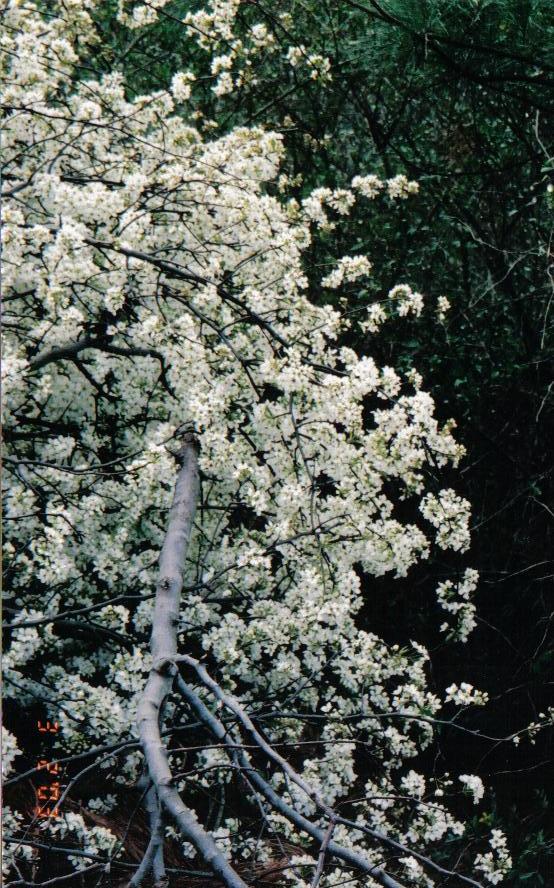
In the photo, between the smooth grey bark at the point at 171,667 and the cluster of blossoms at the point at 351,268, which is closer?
the smooth grey bark at the point at 171,667

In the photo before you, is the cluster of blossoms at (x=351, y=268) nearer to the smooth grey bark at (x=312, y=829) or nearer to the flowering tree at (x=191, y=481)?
the flowering tree at (x=191, y=481)

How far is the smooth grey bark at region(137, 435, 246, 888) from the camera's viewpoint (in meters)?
1.80

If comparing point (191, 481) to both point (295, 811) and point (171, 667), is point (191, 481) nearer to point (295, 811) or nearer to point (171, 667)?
point (171, 667)

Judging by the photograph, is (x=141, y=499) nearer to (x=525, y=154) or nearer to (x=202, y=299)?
(x=202, y=299)

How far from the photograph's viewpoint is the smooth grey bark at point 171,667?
5.90 ft

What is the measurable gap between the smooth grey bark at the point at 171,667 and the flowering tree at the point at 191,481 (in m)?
0.03

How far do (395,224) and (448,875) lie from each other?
16.6 ft

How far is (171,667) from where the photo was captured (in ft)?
8.29

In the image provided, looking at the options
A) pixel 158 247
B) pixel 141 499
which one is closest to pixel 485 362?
pixel 158 247

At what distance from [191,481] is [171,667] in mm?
1327

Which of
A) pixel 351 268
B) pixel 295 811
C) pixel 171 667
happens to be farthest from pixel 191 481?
pixel 295 811
